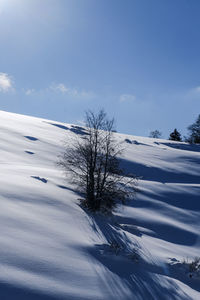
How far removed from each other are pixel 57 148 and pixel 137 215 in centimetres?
1650

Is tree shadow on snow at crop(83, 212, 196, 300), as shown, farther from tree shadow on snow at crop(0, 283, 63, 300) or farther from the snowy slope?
tree shadow on snow at crop(0, 283, 63, 300)

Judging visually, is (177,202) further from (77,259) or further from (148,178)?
(77,259)

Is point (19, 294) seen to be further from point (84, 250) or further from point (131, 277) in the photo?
point (131, 277)

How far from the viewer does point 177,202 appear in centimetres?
1645

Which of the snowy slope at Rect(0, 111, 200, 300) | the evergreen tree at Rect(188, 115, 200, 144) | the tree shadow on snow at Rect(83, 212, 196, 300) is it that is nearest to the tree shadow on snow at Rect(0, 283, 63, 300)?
the snowy slope at Rect(0, 111, 200, 300)

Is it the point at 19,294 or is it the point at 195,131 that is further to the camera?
the point at 195,131

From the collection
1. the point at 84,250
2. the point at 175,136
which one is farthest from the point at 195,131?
the point at 84,250

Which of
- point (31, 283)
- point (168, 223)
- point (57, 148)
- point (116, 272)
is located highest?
point (57, 148)

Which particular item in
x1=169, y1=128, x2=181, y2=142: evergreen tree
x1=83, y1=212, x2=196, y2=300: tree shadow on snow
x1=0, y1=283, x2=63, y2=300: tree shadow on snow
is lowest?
x1=83, y1=212, x2=196, y2=300: tree shadow on snow

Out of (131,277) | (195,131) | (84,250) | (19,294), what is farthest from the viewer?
(195,131)

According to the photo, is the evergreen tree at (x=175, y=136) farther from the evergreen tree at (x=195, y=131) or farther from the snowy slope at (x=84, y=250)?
the snowy slope at (x=84, y=250)

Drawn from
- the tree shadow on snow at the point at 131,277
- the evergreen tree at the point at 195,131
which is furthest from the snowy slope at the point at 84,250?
the evergreen tree at the point at 195,131

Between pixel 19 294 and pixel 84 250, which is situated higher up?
pixel 19 294

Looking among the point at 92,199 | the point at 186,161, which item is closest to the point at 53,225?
the point at 92,199
